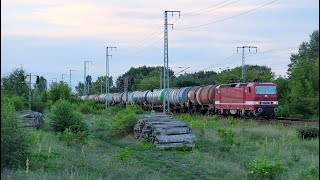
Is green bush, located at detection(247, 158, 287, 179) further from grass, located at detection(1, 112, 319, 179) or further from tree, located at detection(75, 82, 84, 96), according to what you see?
tree, located at detection(75, 82, 84, 96)

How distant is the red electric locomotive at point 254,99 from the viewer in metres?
37.6

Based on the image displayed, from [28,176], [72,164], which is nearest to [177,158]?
[72,164]

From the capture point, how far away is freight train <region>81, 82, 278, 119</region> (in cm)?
3781

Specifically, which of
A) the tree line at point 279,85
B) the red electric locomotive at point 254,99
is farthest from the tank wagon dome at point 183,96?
the red electric locomotive at point 254,99

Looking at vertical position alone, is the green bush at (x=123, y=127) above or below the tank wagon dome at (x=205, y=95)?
below

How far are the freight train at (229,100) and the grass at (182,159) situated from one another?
35.0 feet

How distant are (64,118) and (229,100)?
1673 centimetres

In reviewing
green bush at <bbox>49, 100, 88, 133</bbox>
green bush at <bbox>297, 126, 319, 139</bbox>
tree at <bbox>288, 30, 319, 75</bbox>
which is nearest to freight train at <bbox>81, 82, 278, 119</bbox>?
tree at <bbox>288, 30, 319, 75</bbox>

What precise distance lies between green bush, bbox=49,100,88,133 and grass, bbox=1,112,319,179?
297 cm

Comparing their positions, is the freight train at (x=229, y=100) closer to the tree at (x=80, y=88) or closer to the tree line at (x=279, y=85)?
the tree line at (x=279, y=85)

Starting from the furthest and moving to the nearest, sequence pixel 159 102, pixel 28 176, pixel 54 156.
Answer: pixel 159 102, pixel 54 156, pixel 28 176

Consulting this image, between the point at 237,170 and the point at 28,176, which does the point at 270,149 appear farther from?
the point at 28,176

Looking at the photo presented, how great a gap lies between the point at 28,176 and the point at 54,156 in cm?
561

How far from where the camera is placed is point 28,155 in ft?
48.2
